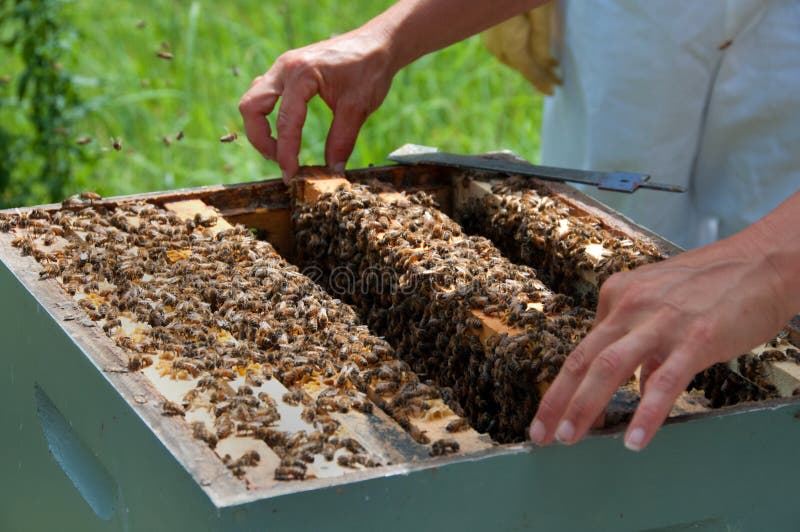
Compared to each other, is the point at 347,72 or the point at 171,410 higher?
the point at 347,72

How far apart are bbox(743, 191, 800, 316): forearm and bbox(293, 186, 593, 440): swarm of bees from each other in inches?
16.5

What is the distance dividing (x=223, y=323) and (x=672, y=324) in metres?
0.93

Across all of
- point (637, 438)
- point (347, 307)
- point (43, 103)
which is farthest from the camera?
point (43, 103)

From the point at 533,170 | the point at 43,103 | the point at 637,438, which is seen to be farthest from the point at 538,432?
the point at 43,103

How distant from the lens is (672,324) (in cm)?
159

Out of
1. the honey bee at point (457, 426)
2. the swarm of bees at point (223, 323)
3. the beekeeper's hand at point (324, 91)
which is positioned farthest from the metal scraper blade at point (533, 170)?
the honey bee at point (457, 426)

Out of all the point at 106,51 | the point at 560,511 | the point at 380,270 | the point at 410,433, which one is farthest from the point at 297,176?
the point at 106,51

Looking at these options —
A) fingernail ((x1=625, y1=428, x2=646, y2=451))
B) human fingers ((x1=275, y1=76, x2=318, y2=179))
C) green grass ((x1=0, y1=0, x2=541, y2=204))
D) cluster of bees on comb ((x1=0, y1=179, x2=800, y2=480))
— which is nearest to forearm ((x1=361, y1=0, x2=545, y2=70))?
human fingers ((x1=275, y1=76, x2=318, y2=179))

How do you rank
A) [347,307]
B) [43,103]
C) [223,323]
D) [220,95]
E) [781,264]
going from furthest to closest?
[220,95]
[43,103]
[347,307]
[223,323]
[781,264]

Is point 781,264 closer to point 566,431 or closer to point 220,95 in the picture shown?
point 566,431

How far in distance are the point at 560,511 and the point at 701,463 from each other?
251 mm

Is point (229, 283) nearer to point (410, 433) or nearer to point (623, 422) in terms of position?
point (410, 433)

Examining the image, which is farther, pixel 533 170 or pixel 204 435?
pixel 533 170

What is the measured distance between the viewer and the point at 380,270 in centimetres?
252
